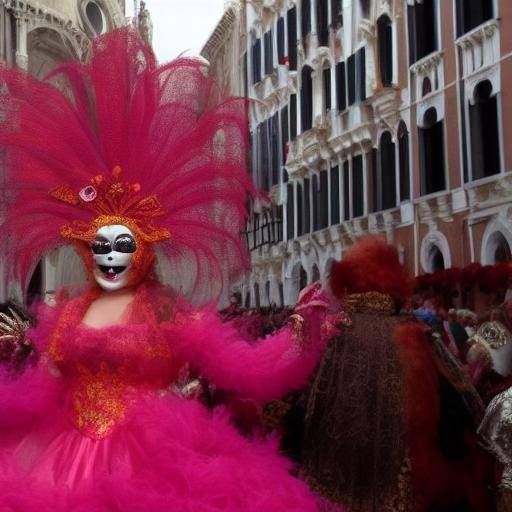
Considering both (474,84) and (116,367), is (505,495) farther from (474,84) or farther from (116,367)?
(474,84)

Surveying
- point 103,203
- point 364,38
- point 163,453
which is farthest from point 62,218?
point 364,38

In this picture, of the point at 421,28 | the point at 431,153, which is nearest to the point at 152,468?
the point at 431,153

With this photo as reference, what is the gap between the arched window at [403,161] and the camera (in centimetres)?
984

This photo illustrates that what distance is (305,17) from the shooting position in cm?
1259

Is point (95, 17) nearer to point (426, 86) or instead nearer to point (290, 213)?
point (290, 213)

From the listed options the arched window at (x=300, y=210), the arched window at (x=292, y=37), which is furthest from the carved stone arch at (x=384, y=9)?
the arched window at (x=300, y=210)

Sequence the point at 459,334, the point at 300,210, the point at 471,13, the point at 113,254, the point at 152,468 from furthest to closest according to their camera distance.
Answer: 1. the point at 300,210
2. the point at 471,13
3. the point at 459,334
4. the point at 113,254
5. the point at 152,468

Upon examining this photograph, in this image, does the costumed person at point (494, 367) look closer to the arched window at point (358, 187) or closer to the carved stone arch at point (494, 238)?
the carved stone arch at point (494, 238)

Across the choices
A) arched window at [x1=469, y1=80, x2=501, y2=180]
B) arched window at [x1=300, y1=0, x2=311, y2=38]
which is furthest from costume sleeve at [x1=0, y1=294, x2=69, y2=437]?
arched window at [x1=300, y1=0, x2=311, y2=38]

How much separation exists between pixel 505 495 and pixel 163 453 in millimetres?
1453

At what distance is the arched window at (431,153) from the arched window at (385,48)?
0.94 meters

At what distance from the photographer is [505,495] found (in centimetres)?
342

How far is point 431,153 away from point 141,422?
23.2 ft

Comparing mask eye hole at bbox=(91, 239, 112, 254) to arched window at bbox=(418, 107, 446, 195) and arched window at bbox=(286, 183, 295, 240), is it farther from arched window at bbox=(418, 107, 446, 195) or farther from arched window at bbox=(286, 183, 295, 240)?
arched window at bbox=(286, 183, 295, 240)
